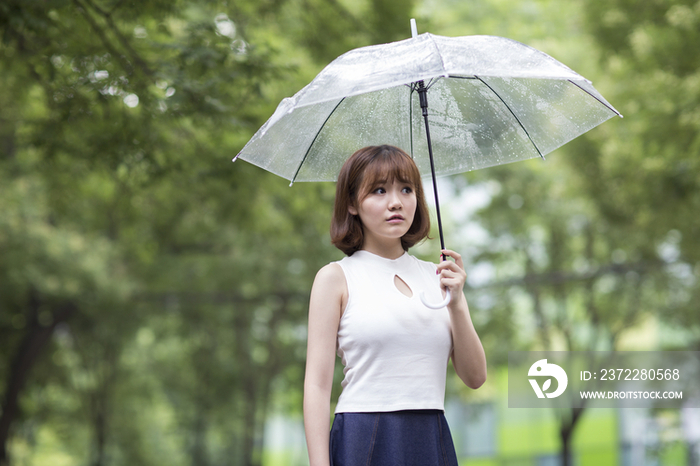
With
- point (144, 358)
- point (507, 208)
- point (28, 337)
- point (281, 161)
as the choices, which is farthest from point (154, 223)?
point (281, 161)

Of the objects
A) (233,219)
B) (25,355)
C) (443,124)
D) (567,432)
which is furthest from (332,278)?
(567,432)

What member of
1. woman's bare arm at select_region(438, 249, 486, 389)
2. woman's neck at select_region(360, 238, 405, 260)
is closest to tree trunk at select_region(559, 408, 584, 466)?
woman's bare arm at select_region(438, 249, 486, 389)

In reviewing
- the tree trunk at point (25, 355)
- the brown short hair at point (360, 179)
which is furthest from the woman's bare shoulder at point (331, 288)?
the tree trunk at point (25, 355)

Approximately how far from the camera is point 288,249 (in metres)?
12.3

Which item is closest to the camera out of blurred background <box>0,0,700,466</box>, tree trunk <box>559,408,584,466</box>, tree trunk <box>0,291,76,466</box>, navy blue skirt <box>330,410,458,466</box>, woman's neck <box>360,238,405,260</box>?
navy blue skirt <box>330,410,458,466</box>

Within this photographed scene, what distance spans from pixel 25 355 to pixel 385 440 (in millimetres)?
11906

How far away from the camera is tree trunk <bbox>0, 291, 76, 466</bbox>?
1202 centimetres

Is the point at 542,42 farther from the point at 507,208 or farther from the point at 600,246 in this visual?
the point at 600,246

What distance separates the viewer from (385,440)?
2137mm

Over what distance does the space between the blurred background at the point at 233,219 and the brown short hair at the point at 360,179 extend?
111 inches

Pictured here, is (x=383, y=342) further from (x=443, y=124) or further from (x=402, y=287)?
(x=443, y=124)

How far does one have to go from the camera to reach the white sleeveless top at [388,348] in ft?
7.12

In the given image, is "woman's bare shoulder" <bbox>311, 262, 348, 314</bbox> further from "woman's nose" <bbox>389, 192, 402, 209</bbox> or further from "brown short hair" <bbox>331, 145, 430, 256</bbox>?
"woman's nose" <bbox>389, 192, 402, 209</bbox>

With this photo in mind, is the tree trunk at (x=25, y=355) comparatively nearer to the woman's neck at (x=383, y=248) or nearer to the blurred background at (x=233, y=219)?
the blurred background at (x=233, y=219)
